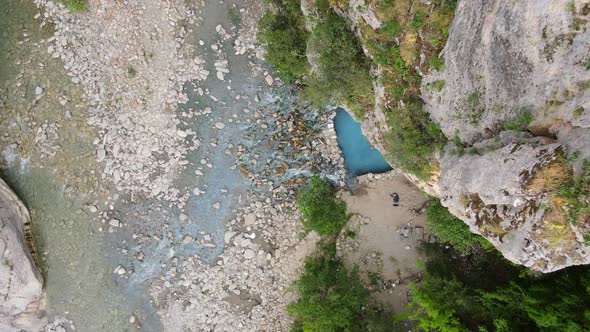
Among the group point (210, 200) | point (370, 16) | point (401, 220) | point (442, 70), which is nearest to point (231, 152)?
point (210, 200)

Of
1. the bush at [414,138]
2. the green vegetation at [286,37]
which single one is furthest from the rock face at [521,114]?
the green vegetation at [286,37]

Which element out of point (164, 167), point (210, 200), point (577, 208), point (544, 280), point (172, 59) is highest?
point (172, 59)

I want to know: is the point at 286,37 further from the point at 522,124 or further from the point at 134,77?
the point at 522,124

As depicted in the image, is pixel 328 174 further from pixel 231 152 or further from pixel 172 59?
pixel 172 59

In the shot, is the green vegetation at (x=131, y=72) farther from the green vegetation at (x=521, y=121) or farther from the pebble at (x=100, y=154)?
the green vegetation at (x=521, y=121)

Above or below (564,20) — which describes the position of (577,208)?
below

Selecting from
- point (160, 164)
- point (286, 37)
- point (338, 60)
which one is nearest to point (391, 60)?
point (338, 60)
